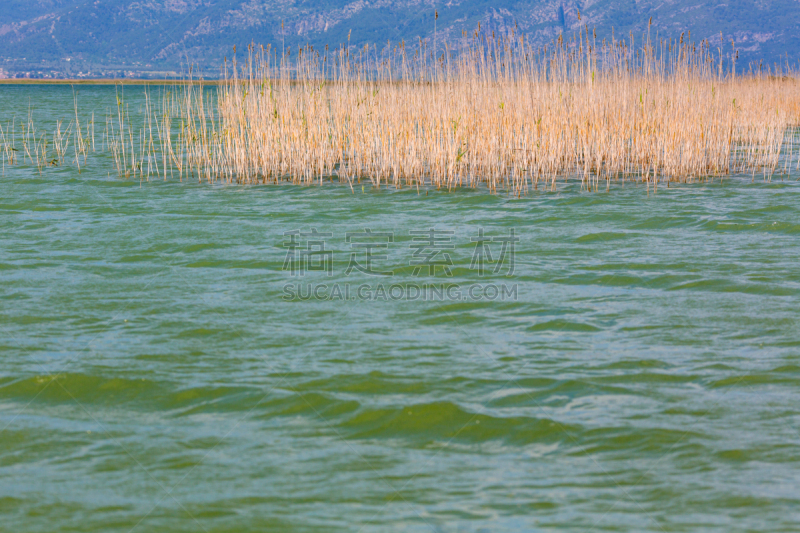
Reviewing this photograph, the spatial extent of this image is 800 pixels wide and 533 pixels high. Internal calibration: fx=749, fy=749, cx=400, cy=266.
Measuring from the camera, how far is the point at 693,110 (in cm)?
946

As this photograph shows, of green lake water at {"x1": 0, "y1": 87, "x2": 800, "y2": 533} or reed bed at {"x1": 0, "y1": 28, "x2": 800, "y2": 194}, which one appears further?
reed bed at {"x1": 0, "y1": 28, "x2": 800, "y2": 194}

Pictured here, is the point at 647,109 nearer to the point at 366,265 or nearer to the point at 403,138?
the point at 403,138

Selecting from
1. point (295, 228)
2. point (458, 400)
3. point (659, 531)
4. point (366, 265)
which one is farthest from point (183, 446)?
point (295, 228)

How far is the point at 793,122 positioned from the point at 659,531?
16.1 metres

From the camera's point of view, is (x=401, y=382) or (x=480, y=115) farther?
(x=480, y=115)

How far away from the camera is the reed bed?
9.37 metres

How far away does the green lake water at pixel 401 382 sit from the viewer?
8.59 feet

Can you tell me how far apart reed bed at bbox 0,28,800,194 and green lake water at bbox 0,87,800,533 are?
8.89 feet

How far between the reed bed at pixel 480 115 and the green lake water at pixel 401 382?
8.89 ft

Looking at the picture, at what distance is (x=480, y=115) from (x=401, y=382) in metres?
6.39

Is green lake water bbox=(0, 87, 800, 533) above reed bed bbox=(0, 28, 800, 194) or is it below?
below

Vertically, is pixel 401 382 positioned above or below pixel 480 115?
below

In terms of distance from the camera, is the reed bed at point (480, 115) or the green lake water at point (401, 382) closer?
the green lake water at point (401, 382)

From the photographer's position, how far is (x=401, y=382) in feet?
11.9
